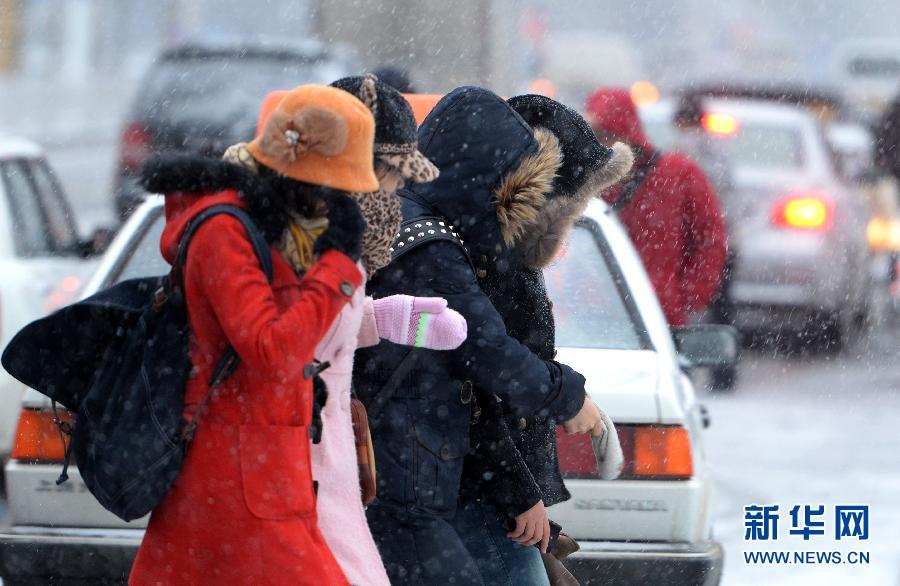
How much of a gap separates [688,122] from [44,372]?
938cm

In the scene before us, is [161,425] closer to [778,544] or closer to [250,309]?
[250,309]

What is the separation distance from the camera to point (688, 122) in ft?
39.6

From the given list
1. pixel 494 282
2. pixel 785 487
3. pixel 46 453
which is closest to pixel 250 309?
pixel 494 282

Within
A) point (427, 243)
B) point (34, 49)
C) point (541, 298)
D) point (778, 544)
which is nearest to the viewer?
point (427, 243)

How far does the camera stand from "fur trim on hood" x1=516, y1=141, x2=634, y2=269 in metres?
3.57

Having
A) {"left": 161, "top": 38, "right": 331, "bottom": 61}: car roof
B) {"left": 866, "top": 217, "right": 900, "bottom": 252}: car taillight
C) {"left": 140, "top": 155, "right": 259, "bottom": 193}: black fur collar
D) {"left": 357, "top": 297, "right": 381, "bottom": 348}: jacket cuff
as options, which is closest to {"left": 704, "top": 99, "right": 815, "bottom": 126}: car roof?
{"left": 866, "top": 217, "right": 900, "bottom": 252}: car taillight

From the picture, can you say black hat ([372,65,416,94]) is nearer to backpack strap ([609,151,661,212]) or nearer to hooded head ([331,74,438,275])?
backpack strap ([609,151,661,212])

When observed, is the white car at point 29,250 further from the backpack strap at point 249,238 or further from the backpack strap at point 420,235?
the backpack strap at point 249,238

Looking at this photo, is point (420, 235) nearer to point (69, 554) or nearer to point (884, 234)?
point (69, 554)

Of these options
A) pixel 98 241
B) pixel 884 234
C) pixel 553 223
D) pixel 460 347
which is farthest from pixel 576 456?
pixel 884 234

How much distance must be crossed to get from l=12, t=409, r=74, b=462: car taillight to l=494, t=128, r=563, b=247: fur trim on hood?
63.4 inches

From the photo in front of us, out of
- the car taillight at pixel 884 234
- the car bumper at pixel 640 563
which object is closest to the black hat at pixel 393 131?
the car bumper at pixel 640 563

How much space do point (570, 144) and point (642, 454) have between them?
120cm

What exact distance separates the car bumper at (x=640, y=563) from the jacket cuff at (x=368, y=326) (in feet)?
4.44
